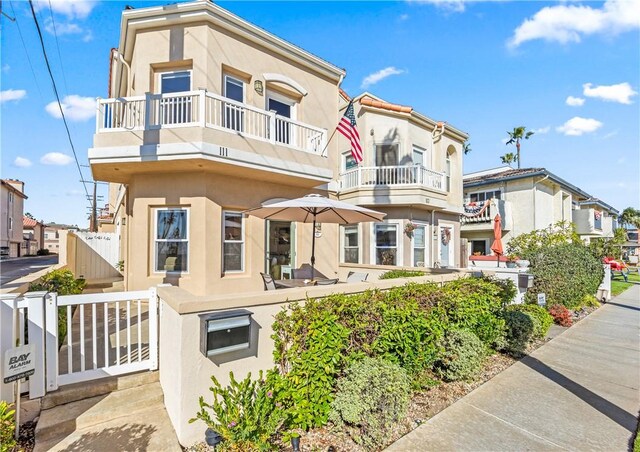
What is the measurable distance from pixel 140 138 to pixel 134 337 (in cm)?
486

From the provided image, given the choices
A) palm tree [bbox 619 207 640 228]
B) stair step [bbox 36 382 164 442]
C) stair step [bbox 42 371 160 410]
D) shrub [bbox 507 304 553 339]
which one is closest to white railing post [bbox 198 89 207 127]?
stair step [bbox 42 371 160 410]

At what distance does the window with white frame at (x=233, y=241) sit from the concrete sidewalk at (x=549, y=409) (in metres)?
6.37

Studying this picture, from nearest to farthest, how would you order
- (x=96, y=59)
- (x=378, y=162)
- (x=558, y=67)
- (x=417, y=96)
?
1. (x=558, y=67)
2. (x=96, y=59)
3. (x=378, y=162)
4. (x=417, y=96)

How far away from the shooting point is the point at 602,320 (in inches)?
380

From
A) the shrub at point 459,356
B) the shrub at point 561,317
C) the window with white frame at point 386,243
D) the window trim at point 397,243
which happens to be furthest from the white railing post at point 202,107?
the shrub at point 561,317

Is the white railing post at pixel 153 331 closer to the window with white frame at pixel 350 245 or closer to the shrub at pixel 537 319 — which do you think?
the shrub at pixel 537 319

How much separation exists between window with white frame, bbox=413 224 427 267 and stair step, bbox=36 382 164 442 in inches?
484

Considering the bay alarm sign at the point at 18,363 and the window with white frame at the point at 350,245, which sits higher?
the window with white frame at the point at 350,245

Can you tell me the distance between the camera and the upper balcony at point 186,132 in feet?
24.1

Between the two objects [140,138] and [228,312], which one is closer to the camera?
[228,312]

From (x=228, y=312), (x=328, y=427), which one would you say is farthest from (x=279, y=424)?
(x=228, y=312)

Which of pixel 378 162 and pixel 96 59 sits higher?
pixel 96 59

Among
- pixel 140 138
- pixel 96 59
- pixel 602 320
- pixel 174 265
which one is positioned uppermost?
pixel 96 59

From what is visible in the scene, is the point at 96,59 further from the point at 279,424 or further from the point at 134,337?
the point at 279,424
